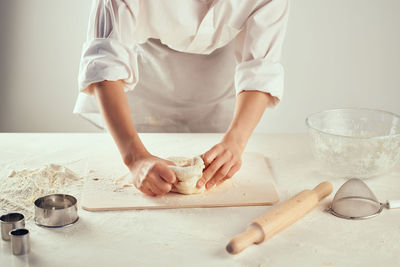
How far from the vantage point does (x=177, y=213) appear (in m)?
1.05

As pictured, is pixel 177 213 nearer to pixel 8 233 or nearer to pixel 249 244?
pixel 249 244

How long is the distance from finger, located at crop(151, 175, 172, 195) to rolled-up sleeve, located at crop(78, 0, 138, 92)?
28cm

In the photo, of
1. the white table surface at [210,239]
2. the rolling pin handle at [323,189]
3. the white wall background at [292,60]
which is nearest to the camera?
the white table surface at [210,239]

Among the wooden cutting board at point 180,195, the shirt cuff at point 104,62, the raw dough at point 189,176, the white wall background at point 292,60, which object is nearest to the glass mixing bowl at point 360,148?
the wooden cutting board at point 180,195

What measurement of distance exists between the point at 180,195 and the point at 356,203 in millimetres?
347

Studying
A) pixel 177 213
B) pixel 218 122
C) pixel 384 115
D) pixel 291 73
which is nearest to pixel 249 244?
pixel 177 213

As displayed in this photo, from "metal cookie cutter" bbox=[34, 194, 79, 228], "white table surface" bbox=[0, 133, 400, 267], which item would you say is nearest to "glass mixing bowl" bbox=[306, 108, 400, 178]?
"white table surface" bbox=[0, 133, 400, 267]

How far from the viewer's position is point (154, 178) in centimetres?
109

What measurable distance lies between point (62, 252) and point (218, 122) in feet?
2.94

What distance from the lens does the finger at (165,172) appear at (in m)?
1.08

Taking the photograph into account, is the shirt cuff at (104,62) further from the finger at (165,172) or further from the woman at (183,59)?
the finger at (165,172)

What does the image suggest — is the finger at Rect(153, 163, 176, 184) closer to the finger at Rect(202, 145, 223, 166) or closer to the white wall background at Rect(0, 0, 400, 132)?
the finger at Rect(202, 145, 223, 166)

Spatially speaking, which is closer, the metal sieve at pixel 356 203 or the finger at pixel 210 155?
the metal sieve at pixel 356 203

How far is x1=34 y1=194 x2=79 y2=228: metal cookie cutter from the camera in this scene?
99 centimetres
